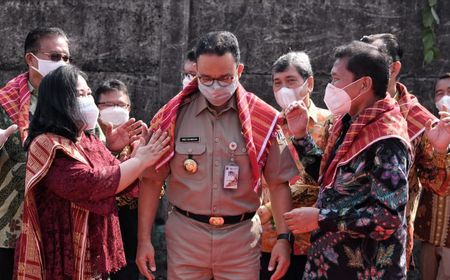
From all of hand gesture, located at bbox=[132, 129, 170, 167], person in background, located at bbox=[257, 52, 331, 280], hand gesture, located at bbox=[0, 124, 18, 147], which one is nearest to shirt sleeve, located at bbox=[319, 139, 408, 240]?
person in background, located at bbox=[257, 52, 331, 280]

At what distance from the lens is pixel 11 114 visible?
452 cm

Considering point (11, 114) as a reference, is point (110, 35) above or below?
above

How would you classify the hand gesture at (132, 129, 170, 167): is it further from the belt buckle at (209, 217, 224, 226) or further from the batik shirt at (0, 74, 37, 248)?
the batik shirt at (0, 74, 37, 248)

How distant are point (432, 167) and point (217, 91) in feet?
4.35

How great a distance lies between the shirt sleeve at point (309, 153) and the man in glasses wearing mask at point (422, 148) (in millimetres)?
535

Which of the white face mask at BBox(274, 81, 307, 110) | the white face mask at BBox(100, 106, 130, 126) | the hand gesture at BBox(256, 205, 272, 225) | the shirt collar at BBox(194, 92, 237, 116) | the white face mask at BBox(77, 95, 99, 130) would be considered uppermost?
the white face mask at BBox(274, 81, 307, 110)

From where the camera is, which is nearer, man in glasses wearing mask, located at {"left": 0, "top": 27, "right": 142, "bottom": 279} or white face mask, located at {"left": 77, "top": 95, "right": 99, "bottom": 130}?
white face mask, located at {"left": 77, "top": 95, "right": 99, "bottom": 130}

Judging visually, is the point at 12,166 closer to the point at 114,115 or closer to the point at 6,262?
the point at 6,262

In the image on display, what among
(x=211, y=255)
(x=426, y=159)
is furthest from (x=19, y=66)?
(x=426, y=159)

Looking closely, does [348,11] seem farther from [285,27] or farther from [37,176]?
[37,176]

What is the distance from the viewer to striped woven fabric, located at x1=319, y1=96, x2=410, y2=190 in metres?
3.56

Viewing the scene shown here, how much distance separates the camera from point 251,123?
398cm

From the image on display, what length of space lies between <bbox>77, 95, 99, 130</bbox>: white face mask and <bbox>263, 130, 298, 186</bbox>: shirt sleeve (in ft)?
3.25

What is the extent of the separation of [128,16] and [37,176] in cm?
277
